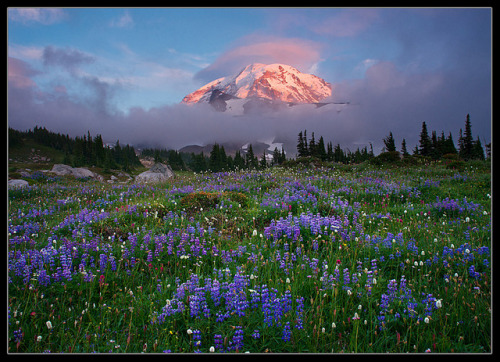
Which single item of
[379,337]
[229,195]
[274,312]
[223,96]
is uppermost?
[223,96]

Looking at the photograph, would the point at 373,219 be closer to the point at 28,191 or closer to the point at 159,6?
the point at 159,6

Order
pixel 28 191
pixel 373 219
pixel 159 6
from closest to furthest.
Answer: pixel 159 6 < pixel 373 219 < pixel 28 191

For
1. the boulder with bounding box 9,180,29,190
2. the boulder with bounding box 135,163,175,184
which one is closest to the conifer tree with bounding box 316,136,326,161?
the boulder with bounding box 135,163,175,184

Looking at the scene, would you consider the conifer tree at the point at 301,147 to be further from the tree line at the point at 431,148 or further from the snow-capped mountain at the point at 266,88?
the snow-capped mountain at the point at 266,88

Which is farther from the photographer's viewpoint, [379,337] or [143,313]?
[143,313]

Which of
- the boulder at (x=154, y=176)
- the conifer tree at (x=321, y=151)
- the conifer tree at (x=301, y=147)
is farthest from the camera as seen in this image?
the conifer tree at (x=321, y=151)

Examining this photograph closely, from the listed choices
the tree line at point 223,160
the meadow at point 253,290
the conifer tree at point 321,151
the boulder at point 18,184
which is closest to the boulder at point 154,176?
the tree line at point 223,160

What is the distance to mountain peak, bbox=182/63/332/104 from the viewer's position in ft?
15.6

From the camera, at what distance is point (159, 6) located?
363cm

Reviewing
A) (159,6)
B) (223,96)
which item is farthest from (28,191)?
(159,6)

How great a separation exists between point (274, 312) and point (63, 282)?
300cm

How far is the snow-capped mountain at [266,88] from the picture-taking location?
4773 mm

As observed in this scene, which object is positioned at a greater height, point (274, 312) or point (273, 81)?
point (273, 81)
